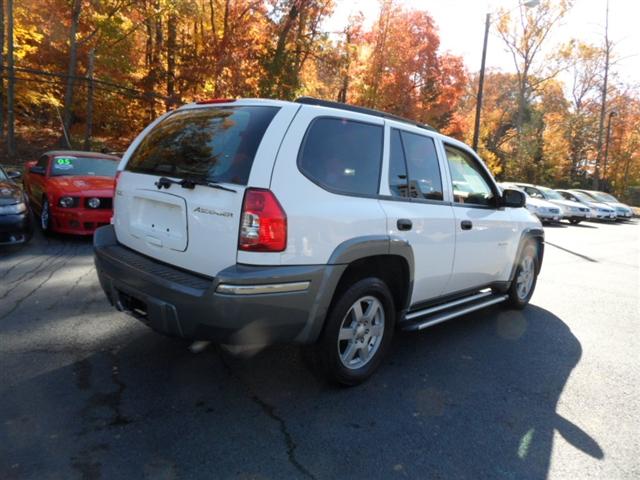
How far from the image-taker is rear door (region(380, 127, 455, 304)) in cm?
338

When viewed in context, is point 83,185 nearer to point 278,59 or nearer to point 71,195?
point 71,195

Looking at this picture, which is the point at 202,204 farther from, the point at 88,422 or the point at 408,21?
the point at 408,21

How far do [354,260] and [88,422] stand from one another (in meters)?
1.82

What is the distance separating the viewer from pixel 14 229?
6227mm

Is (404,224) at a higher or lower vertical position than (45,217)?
higher

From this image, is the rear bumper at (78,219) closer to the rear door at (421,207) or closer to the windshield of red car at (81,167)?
the windshield of red car at (81,167)

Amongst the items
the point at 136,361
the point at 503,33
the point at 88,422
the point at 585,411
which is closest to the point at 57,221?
the point at 136,361

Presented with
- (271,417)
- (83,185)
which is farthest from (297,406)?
(83,185)

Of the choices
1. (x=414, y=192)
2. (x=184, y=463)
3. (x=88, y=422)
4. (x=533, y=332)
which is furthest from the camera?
(x=533, y=332)

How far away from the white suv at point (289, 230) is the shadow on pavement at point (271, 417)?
390 mm

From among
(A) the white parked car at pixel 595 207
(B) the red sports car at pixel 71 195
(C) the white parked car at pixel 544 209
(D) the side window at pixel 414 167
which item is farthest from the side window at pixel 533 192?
(D) the side window at pixel 414 167

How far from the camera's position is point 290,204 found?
269 centimetres

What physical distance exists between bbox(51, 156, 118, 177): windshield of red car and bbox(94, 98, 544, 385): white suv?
5201mm

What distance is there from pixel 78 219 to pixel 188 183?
17.3 feet
